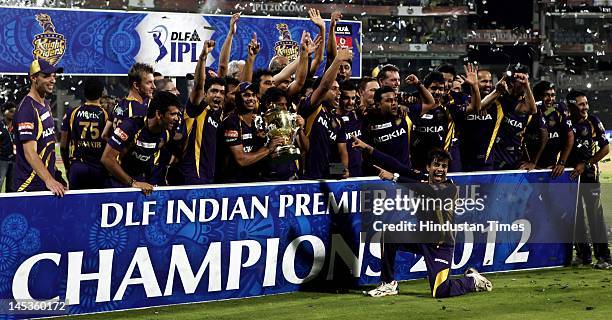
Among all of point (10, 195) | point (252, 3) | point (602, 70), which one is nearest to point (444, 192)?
point (10, 195)

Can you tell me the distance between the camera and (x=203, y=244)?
8117mm

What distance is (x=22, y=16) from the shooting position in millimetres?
14758

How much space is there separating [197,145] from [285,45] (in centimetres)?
795

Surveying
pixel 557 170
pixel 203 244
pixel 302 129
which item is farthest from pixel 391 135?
pixel 203 244

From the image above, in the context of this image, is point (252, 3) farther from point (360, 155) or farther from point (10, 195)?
point (10, 195)

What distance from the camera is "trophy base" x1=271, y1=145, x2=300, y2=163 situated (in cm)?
837

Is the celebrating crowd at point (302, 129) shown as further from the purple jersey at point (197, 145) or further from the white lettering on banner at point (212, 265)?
the white lettering on banner at point (212, 265)

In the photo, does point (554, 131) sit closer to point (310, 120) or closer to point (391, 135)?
point (391, 135)

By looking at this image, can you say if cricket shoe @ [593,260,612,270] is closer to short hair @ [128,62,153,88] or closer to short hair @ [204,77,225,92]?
short hair @ [204,77,225,92]

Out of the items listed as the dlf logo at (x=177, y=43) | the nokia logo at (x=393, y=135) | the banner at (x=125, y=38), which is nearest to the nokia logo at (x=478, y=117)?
the nokia logo at (x=393, y=135)

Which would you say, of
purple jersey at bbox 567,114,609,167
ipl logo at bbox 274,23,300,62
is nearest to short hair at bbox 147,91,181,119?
purple jersey at bbox 567,114,609,167

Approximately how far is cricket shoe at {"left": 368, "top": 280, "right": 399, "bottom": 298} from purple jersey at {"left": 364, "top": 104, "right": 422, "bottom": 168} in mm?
1334

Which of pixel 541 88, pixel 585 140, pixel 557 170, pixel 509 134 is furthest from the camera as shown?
pixel 541 88

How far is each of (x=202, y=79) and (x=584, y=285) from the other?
4125 mm
